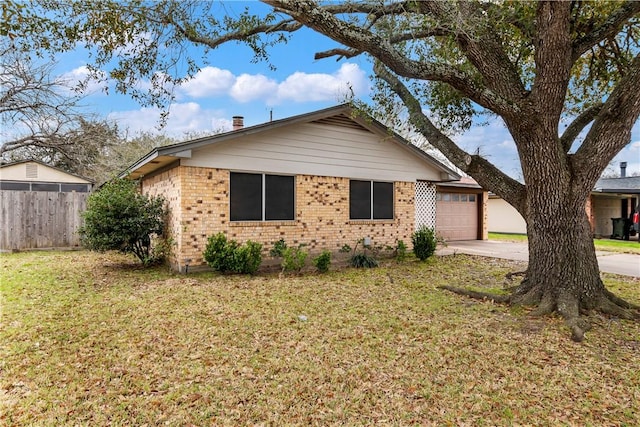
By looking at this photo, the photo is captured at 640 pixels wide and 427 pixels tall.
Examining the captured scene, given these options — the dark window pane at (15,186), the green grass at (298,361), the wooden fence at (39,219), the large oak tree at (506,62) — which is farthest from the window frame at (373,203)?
the dark window pane at (15,186)

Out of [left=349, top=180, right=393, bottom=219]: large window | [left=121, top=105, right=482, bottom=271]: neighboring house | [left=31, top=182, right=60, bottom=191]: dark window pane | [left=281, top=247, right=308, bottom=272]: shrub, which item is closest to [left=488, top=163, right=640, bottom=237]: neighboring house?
[left=349, top=180, right=393, bottom=219]: large window

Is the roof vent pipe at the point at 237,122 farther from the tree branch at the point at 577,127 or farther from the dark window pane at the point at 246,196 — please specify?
the tree branch at the point at 577,127

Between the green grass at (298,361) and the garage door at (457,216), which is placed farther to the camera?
the garage door at (457,216)

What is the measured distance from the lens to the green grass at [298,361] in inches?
113

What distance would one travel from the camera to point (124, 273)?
827cm

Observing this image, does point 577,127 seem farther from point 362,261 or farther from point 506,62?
point 362,261

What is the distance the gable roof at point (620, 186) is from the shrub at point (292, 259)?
666 inches

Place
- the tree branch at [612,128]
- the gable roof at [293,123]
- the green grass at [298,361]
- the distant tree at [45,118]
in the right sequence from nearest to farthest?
the green grass at [298,361] < the tree branch at [612,128] < the gable roof at [293,123] < the distant tree at [45,118]

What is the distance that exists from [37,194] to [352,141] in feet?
34.3

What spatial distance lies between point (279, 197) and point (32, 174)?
33.2 feet

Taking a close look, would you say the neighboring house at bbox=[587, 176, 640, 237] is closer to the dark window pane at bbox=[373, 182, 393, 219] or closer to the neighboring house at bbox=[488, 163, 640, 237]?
the neighboring house at bbox=[488, 163, 640, 237]

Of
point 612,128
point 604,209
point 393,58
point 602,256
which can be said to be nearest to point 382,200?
point 393,58

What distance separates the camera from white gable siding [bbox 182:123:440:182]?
8.45 meters

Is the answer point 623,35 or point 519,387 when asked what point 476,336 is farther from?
point 623,35
